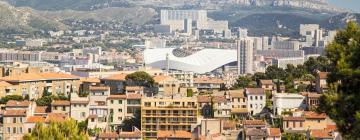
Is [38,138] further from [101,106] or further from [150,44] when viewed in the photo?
[150,44]

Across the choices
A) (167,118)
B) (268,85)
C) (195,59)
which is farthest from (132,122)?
(195,59)

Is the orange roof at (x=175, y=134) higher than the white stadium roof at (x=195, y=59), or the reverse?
the orange roof at (x=175, y=134)

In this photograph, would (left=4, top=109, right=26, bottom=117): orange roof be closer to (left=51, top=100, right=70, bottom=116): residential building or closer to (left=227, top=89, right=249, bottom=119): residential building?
(left=51, top=100, right=70, bottom=116): residential building

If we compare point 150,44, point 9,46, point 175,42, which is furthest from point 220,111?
point 175,42

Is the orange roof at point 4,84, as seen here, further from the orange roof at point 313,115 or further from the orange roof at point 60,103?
the orange roof at point 313,115

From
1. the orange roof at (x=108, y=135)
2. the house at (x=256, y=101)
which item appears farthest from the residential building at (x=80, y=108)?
the house at (x=256, y=101)

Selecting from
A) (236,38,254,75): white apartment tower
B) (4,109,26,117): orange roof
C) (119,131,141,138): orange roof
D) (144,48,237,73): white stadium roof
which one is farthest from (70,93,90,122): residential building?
(236,38,254,75): white apartment tower

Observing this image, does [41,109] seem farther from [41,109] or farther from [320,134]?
[320,134]
